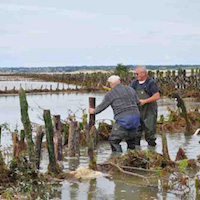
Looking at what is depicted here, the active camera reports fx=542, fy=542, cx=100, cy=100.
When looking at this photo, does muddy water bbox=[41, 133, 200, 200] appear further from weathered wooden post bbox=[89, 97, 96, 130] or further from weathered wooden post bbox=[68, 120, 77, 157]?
weathered wooden post bbox=[89, 97, 96, 130]

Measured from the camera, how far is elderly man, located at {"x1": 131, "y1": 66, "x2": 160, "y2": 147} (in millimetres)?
11604

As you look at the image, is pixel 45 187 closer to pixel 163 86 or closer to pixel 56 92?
pixel 163 86

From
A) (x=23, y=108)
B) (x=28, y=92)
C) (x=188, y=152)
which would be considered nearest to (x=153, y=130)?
(x=188, y=152)

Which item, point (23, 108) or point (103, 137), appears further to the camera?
point (103, 137)

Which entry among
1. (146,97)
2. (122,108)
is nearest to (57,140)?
(122,108)

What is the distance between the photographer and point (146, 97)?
11734 millimetres

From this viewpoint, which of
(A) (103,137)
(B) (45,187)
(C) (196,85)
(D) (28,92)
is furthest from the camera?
(D) (28,92)

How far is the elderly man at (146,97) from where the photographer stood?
457 inches

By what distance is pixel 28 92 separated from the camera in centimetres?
5197

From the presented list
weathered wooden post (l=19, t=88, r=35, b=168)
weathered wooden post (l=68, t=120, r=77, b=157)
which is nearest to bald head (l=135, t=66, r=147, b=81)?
weathered wooden post (l=68, t=120, r=77, b=157)

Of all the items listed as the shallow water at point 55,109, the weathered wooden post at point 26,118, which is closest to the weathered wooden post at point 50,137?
the weathered wooden post at point 26,118

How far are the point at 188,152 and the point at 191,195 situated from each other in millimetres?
4222

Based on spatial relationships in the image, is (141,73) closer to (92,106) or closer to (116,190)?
(92,106)

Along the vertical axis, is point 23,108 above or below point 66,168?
above
